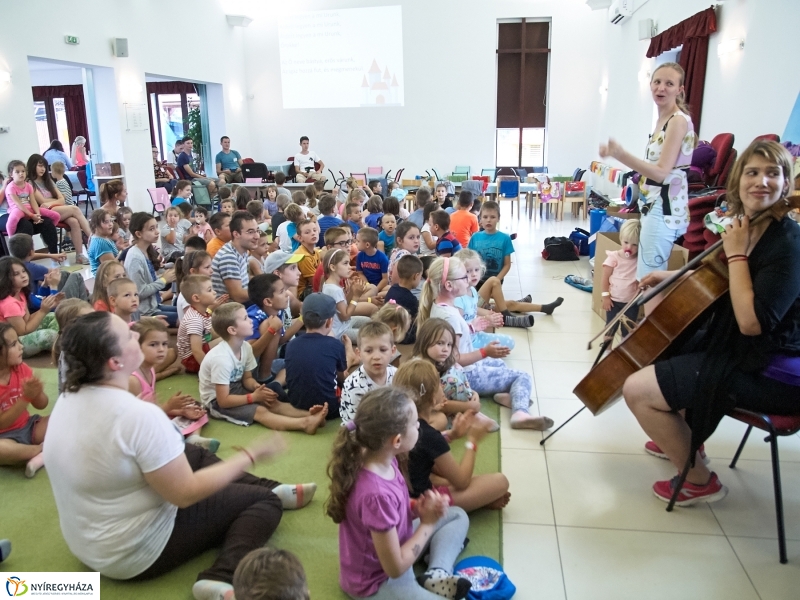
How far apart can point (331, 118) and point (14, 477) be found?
12142 millimetres

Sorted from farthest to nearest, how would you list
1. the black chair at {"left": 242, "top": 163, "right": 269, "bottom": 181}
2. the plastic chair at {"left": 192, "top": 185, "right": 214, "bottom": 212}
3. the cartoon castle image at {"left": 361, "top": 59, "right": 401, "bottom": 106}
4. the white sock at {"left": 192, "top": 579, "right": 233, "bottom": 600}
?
the cartoon castle image at {"left": 361, "top": 59, "right": 401, "bottom": 106}
the black chair at {"left": 242, "top": 163, "right": 269, "bottom": 181}
the plastic chair at {"left": 192, "top": 185, "right": 214, "bottom": 212}
the white sock at {"left": 192, "top": 579, "right": 233, "bottom": 600}

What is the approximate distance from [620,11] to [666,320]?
380 inches

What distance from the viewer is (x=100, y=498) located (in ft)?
5.58

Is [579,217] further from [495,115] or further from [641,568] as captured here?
[641,568]

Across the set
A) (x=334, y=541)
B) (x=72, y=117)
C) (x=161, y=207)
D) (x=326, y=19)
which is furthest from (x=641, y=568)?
(x=72, y=117)

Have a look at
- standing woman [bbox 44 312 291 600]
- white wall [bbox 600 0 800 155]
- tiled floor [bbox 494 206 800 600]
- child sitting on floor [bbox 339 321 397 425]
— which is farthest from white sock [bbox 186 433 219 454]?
white wall [bbox 600 0 800 155]

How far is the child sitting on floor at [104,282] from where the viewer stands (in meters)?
3.38

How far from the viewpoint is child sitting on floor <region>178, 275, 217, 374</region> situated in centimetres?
357

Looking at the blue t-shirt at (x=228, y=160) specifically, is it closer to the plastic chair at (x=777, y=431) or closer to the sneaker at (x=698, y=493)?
the sneaker at (x=698, y=493)

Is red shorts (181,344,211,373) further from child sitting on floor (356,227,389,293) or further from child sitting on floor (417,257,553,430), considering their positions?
child sitting on floor (356,227,389,293)

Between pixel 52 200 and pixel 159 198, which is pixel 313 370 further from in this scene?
pixel 159 198

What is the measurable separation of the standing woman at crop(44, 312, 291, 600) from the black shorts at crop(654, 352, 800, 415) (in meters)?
1.35

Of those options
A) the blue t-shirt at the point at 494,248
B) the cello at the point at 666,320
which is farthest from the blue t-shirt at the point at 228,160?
the cello at the point at 666,320

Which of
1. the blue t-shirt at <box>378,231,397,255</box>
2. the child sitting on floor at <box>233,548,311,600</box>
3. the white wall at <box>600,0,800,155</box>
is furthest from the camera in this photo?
the blue t-shirt at <box>378,231,397,255</box>
